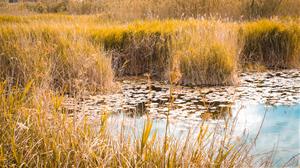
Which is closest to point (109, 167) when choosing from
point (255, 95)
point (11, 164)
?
point (11, 164)

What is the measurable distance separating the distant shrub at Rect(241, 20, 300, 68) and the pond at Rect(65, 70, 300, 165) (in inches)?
31.1

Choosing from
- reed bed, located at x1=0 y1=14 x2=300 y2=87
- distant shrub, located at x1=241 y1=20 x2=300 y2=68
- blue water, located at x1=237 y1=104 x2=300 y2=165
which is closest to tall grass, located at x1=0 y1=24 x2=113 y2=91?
reed bed, located at x1=0 y1=14 x2=300 y2=87

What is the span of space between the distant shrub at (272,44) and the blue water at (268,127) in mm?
2986

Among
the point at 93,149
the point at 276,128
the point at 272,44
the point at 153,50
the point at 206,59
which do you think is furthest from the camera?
the point at 272,44

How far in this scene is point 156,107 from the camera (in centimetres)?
543

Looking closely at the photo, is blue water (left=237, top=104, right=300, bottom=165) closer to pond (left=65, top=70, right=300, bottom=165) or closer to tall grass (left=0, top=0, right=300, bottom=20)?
pond (left=65, top=70, right=300, bottom=165)

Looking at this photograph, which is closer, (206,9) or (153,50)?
(153,50)

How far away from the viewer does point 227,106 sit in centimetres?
525

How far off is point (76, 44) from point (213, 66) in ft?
7.85

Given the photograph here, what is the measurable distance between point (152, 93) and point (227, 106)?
1.40m

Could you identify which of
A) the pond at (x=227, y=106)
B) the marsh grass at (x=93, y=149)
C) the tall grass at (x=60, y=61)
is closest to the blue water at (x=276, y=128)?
the pond at (x=227, y=106)

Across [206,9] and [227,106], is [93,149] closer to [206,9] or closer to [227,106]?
[227,106]

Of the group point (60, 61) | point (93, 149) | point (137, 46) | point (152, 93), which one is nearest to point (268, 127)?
point (152, 93)

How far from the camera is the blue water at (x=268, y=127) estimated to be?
150 inches
